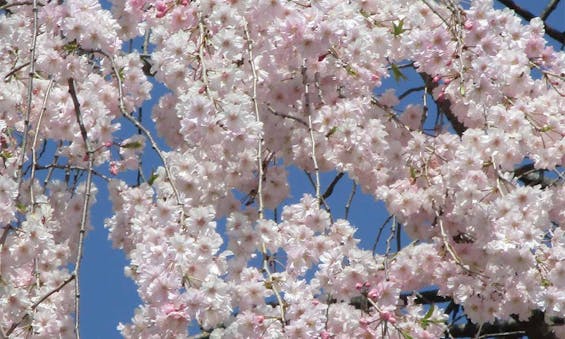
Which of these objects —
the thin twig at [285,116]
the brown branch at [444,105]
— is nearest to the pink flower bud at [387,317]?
the thin twig at [285,116]

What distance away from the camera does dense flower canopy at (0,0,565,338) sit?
128 inches

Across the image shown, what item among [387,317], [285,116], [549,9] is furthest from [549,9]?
[387,317]

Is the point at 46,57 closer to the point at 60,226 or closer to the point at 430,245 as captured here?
the point at 60,226

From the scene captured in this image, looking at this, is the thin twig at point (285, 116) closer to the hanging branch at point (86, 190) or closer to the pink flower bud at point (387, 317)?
the hanging branch at point (86, 190)

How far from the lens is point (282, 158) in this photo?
4.09 meters

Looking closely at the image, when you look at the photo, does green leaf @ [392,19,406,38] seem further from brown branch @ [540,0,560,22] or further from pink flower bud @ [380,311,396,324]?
brown branch @ [540,0,560,22]

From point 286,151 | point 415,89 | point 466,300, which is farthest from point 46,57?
point 415,89

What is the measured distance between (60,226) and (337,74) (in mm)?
1051

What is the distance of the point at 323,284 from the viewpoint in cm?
339

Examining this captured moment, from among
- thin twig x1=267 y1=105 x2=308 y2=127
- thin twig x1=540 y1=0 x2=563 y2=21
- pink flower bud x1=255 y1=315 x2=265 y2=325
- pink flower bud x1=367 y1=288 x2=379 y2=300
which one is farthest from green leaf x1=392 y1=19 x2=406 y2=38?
thin twig x1=540 y1=0 x2=563 y2=21

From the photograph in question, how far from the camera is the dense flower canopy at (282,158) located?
3.26 meters

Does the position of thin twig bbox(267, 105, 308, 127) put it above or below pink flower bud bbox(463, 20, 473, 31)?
below

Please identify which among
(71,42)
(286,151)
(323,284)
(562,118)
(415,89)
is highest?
(415,89)

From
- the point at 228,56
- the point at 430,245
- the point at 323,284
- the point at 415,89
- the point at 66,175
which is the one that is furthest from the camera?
the point at 415,89
